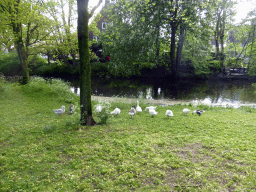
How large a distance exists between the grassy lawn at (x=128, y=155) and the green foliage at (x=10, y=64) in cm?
3600

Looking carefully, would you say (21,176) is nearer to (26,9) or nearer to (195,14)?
(26,9)

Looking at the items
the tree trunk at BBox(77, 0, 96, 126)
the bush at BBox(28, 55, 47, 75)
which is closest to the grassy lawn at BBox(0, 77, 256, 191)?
the tree trunk at BBox(77, 0, 96, 126)

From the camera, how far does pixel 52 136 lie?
291 inches

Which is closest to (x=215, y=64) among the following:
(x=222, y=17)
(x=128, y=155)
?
(x=222, y=17)

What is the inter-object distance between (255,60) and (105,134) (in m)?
39.5

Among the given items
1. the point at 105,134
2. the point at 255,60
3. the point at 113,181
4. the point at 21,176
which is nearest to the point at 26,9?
the point at 105,134

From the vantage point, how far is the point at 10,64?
39.9 meters

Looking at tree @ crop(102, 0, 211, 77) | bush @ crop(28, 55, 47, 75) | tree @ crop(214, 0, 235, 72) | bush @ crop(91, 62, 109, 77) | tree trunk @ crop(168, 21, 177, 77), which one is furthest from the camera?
bush @ crop(28, 55, 47, 75)

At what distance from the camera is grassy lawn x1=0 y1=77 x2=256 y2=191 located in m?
4.40

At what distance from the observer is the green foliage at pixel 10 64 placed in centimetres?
3931

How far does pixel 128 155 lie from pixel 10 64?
44.7 metres

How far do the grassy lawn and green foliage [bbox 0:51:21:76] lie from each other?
118 ft

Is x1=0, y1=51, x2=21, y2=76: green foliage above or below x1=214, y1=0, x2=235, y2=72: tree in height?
below

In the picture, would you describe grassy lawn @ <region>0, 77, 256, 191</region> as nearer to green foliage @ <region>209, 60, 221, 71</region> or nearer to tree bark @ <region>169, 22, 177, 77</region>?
tree bark @ <region>169, 22, 177, 77</region>
